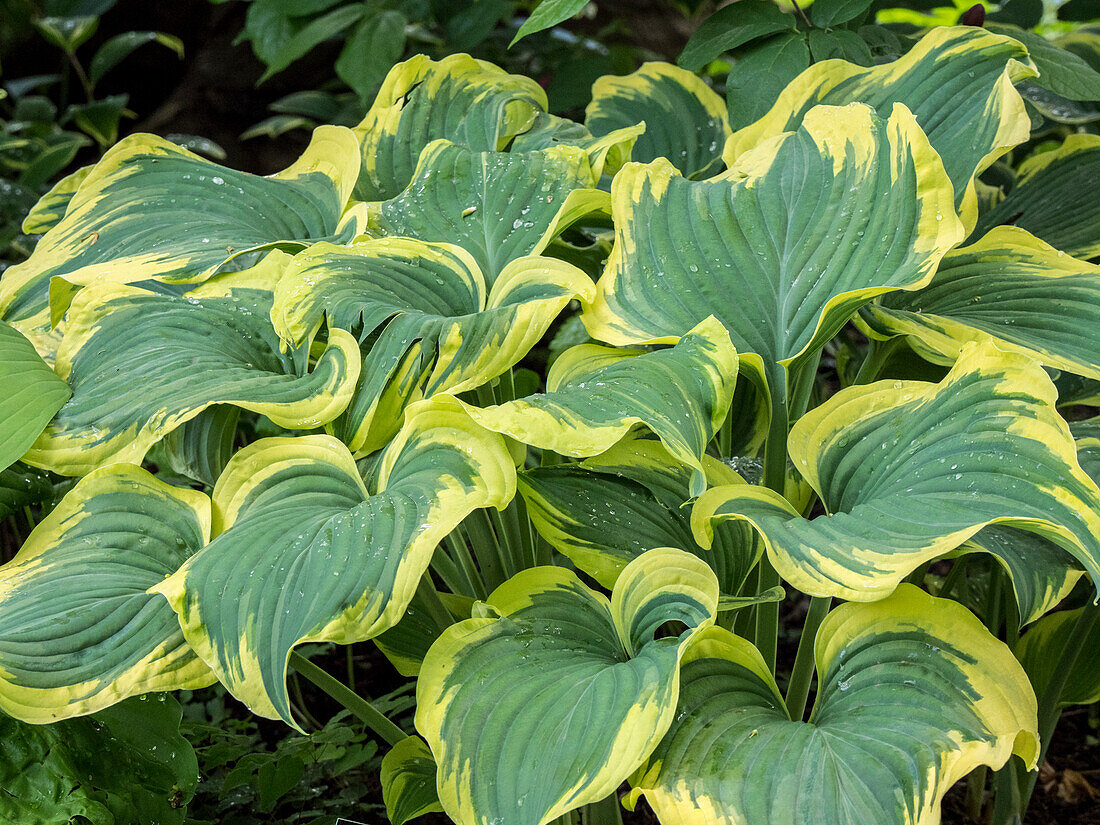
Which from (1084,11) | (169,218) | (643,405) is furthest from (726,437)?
(1084,11)

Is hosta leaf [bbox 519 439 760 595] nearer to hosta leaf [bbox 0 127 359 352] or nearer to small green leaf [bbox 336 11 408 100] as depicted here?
hosta leaf [bbox 0 127 359 352]

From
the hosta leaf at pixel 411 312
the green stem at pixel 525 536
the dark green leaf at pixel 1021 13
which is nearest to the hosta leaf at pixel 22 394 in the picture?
the hosta leaf at pixel 411 312

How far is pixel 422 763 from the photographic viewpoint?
86 centimetres

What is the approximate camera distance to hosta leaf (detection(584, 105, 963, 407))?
761 millimetres

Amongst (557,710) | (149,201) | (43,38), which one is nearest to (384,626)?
(557,710)

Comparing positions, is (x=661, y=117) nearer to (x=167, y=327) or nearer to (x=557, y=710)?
(x=167, y=327)

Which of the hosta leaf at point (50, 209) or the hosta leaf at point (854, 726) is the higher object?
the hosta leaf at point (50, 209)

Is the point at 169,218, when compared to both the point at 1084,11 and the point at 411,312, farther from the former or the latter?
the point at 1084,11

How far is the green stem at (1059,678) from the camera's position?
865 mm

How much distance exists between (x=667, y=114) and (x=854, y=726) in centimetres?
87

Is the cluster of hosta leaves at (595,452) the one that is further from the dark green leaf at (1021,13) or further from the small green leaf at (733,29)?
the dark green leaf at (1021,13)

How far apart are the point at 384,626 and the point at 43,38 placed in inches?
128

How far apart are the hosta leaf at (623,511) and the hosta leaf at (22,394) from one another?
420 mm

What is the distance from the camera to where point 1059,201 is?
43.1 inches
